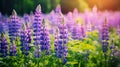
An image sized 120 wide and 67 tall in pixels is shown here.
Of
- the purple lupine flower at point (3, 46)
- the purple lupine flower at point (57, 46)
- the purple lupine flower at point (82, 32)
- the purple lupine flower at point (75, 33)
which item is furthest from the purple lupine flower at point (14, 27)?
the purple lupine flower at point (82, 32)

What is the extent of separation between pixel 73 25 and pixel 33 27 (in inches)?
28.3

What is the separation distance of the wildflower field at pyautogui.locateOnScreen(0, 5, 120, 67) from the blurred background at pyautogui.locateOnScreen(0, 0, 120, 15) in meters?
0.06

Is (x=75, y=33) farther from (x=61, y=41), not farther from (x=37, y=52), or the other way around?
(x=37, y=52)

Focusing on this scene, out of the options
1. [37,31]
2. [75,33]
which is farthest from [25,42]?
[75,33]

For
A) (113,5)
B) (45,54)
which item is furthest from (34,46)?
(113,5)

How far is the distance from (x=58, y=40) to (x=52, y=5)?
71 centimetres

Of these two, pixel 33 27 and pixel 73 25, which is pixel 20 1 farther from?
pixel 73 25

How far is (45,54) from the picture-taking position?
3727 millimetres

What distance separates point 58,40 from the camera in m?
3.75

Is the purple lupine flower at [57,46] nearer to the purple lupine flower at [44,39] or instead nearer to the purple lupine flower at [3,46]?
the purple lupine flower at [44,39]

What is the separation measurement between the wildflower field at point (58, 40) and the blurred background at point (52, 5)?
0.06 m

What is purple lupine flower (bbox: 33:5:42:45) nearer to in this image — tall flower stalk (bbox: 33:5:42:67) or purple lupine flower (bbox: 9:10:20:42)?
tall flower stalk (bbox: 33:5:42:67)

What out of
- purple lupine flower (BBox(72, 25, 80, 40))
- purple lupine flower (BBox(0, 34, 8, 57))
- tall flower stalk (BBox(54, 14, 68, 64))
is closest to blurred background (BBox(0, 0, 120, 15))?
purple lupine flower (BBox(72, 25, 80, 40))

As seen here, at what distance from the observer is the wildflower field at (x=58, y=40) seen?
3.64 metres
